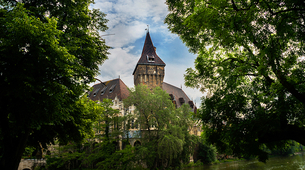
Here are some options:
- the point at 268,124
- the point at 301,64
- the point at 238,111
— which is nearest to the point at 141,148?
the point at 238,111

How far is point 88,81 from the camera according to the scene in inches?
442

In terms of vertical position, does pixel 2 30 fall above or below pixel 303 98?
above

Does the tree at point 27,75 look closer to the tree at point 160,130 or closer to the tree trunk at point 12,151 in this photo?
the tree trunk at point 12,151

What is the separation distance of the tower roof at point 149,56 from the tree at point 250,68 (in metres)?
28.9

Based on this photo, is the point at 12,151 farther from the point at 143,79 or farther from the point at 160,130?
the point at 143,79

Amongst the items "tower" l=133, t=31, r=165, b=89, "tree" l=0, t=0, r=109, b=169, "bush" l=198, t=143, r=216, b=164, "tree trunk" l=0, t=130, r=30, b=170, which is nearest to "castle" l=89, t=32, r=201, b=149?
"tower" l=133, t=31, r=165, b=89

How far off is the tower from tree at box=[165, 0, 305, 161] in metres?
27.8

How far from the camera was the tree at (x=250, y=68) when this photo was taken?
6.04 metres

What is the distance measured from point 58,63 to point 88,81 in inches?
146

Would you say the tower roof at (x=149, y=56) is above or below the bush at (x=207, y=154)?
above

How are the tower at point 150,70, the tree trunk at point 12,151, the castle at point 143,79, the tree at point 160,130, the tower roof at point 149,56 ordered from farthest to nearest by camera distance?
the tower roof at point 149,56 < the tower at point 150,70 < the castle at point 143,79 < the tree at point 160,130 < the tree trunk at point 12,151

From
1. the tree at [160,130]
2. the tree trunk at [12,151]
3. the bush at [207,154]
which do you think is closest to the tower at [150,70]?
the tree at [160,130]

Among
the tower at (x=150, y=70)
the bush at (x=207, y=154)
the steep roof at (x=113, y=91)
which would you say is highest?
the tower at (x=150, y=70)

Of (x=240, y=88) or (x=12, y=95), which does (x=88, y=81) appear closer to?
(x=12, y=95)
